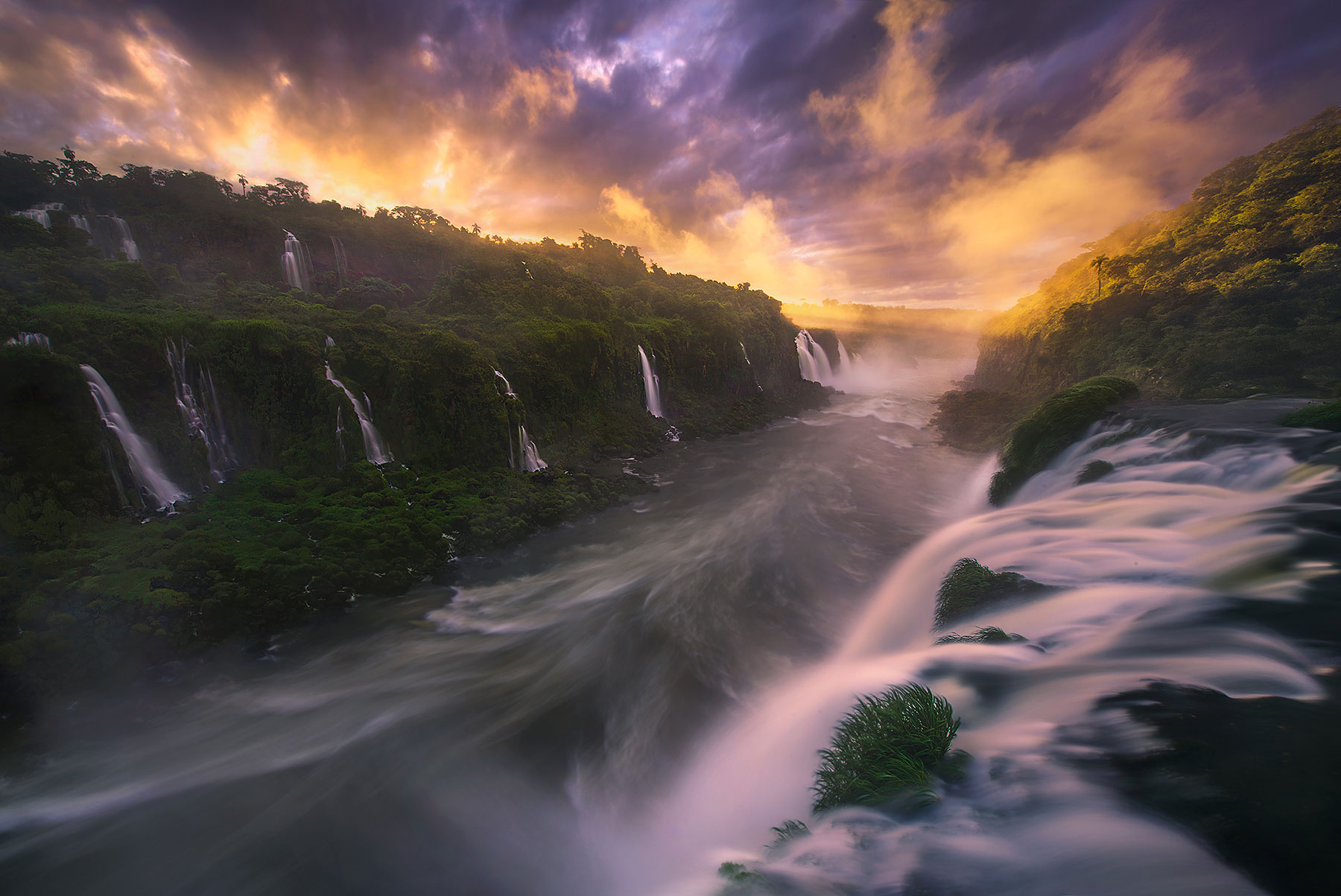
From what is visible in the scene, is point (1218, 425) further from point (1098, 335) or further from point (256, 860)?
point (256, 860)

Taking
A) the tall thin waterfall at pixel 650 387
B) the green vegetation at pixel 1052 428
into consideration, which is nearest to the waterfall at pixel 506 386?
the tall thin waterfall at pixel 650 387

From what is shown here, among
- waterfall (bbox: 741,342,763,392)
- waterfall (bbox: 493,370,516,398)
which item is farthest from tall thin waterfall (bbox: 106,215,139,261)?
waterfall (bbox: 741,342,763,392)

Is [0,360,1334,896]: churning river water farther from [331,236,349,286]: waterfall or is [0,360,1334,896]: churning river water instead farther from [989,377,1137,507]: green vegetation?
[331,236,349,286]: waterfall

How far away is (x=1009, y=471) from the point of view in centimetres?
1362

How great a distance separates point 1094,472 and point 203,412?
77.8 ft

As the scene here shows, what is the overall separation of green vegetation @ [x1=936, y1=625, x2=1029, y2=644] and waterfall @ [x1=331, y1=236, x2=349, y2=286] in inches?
1569

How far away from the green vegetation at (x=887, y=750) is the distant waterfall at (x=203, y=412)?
55.8 ft

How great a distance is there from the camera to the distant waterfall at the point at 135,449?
35.8 feet

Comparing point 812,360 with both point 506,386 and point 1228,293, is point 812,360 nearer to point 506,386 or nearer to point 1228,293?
point 1228,293

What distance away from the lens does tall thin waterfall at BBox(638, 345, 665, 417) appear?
Result: 89.6 feet

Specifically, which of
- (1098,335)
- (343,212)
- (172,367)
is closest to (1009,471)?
(1098,335)

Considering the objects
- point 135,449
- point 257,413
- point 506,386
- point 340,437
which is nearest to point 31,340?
point 135,449

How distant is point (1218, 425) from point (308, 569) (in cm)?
2066

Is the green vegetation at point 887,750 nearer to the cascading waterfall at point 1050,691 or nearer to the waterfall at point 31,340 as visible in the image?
the cascading waterfall at point 1050,691
